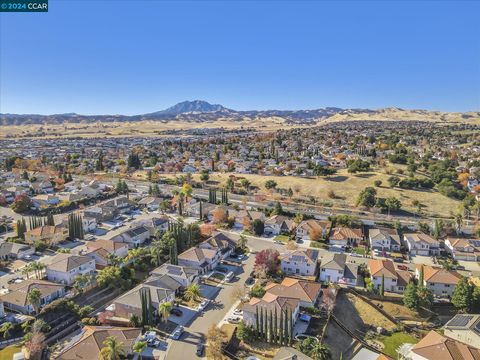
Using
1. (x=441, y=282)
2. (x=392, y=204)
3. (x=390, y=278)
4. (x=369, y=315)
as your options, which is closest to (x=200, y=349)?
(x=369, y=315)

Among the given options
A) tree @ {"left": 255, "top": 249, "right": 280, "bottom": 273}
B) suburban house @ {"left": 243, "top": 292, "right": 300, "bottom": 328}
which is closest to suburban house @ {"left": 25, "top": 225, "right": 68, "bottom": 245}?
tree @ {"left": 255, "top": 249, "right": 280, "bottom": 273}

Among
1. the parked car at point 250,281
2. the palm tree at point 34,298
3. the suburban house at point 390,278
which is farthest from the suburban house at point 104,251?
the suburban house at point 390,278

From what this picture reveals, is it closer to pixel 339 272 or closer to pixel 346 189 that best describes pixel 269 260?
pixel 339 272

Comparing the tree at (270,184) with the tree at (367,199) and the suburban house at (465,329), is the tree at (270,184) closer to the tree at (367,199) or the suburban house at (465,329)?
the tree at (367,199)

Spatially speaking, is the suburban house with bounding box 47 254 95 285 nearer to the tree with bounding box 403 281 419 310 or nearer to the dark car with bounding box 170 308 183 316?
the dark car with bounding box 170 308 183 316

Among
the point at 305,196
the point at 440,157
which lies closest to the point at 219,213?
the point at 305,196

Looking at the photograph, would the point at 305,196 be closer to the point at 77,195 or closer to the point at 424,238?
the point at 424,238

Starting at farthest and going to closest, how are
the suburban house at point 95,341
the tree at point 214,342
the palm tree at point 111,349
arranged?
the tree at point 214,342, the suburban house at point 95,341, the palm tree at point 111,349
